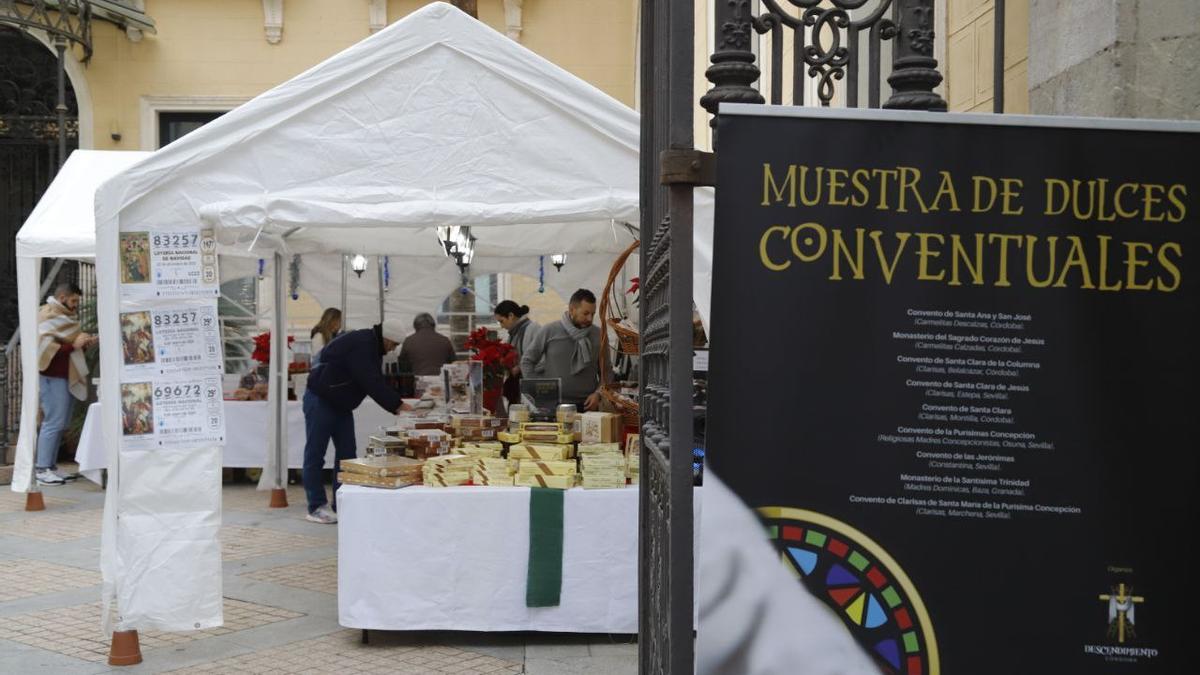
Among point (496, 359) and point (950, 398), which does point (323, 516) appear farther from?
point (950, 398)

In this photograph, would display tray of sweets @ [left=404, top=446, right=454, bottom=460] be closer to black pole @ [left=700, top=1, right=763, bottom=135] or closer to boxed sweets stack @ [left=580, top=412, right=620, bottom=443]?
boxed sweets stack @ [left=580, top=412, right=620, bottom=443]

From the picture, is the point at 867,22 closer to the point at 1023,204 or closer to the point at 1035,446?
the point at 1023,204

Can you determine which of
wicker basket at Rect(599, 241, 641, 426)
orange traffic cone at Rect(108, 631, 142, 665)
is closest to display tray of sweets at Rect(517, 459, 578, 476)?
wicker basket at Rect(599, 241, 641, 426)

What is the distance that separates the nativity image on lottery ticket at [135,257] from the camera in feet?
20.5

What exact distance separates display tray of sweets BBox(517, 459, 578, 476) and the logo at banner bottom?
4525 millimetres

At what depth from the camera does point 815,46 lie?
2.56m

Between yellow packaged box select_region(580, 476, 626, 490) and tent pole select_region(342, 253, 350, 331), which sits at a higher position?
tent pole select_region(342, 253, 350, 331)

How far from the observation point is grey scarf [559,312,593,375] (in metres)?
10.2

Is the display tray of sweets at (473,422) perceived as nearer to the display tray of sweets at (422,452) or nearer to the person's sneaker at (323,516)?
the display tray of sweets at (422,452)

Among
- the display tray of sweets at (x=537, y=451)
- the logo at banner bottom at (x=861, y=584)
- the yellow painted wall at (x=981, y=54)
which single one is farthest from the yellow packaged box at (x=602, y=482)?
the logo at banner bottom at (x=861, y=584)

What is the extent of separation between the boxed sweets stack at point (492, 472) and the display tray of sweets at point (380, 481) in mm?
326

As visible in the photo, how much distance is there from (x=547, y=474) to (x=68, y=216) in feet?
22.7

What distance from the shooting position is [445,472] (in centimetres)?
667

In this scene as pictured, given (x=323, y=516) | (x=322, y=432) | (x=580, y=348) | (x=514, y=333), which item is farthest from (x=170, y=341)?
(x=514, y=333)
